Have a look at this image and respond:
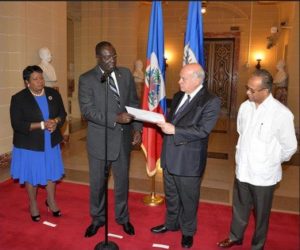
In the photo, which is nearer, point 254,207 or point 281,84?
point 254,207

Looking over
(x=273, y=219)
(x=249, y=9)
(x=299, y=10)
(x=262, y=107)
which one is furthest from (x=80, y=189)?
(x=249, y=9)

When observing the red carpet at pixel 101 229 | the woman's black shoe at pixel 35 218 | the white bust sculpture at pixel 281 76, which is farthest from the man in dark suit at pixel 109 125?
the white bust sculpture at pixel 281 76

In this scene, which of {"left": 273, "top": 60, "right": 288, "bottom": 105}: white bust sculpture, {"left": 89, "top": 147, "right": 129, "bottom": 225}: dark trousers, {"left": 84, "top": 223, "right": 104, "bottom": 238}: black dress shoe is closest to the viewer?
{"left": 89, "top": 147, "right": 129, "bottom": 225}: dark trousers

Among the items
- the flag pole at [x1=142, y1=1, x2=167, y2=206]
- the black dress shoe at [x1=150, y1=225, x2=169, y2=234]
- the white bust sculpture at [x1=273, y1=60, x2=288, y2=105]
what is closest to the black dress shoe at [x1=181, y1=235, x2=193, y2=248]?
the black dress shoe at [x1=150, y1=225, x2=169, y2=234]

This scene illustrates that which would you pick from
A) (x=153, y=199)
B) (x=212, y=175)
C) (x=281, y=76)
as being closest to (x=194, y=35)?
(x=153, y=199)

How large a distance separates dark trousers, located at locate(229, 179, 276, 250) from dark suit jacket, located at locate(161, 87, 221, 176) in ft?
1.29

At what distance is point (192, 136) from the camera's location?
253cm

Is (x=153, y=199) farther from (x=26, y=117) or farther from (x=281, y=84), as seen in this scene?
(x=281, y=84)

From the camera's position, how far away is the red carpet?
2.86m

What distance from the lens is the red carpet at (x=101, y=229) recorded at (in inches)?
113

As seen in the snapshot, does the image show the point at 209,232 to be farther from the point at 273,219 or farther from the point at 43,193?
the point at 43,193

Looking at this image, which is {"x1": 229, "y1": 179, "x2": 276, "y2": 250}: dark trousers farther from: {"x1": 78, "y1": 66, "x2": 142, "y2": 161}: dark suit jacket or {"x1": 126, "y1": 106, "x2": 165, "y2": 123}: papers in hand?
{"x1": 78, "y1": 66, "x2": 142, "y2": 161}: dark suit jacket

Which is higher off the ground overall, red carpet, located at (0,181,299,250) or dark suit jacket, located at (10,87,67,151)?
dark suit jacket, located at (10,87,67,151)

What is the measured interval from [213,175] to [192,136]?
258 centimetres
